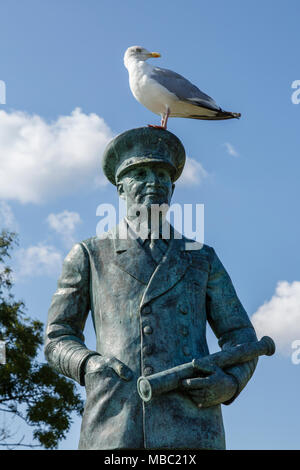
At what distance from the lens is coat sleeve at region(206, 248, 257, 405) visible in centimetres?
512

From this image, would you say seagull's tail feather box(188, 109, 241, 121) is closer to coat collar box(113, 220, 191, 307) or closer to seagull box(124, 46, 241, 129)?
seagull box(124, 46, 241, 129)

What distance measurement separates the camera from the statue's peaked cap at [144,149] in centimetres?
542

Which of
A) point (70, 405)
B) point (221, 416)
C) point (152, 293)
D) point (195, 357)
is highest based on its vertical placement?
point (70, 405)

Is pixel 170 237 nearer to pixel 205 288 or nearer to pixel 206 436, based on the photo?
pixel 205 288

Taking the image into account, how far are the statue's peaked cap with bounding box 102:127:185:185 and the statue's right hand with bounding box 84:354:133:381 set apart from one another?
157 centimetres

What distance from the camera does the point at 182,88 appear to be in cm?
646

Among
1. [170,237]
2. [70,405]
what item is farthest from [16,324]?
[170,237]

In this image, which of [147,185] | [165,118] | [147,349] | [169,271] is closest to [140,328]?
[147,349]

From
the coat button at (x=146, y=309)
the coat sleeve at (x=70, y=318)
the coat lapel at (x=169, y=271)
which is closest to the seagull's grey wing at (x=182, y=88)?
the coat lapel at (x=169, y=271)

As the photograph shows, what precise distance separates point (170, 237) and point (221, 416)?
1.44 metres

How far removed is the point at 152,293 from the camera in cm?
491

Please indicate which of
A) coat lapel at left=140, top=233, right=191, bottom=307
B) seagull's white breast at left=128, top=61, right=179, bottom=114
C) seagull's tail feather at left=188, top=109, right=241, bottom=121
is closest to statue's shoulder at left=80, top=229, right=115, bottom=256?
coat lapel at left=140, top=233, right=191, bottom=307
